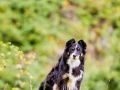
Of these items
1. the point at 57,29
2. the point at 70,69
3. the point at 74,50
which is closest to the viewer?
the point at 74,50

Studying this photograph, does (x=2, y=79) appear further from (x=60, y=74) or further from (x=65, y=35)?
(x=60, y=74)

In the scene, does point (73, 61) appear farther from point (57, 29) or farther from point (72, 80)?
point (57, 29)

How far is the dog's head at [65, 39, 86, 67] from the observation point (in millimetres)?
6590

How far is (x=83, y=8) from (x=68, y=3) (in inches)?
28.8

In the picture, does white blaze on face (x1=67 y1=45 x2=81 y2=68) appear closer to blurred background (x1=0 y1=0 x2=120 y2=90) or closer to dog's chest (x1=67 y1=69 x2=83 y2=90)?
dog's chest (x1=67 y1=69 x2=83 y2=90)

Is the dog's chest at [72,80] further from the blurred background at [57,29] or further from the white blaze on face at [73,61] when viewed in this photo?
the blurred background at [57,29]

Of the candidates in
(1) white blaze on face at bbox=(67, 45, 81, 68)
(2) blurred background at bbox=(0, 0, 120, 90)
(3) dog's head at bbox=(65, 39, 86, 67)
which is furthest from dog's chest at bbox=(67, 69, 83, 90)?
(2) blurred background at bbox=(0, 0, 120, 90)

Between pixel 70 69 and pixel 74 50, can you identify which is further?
pixel 70 69

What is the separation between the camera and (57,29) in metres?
17.5

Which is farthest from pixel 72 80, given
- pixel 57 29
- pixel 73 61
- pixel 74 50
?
pixel 57 29

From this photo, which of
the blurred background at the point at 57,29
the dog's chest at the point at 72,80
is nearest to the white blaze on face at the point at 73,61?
the dog's chest at the point at 72,80

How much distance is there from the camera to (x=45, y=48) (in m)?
16.1

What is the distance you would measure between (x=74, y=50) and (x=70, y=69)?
338 mm

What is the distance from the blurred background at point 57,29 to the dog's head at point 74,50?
7.11 metres
